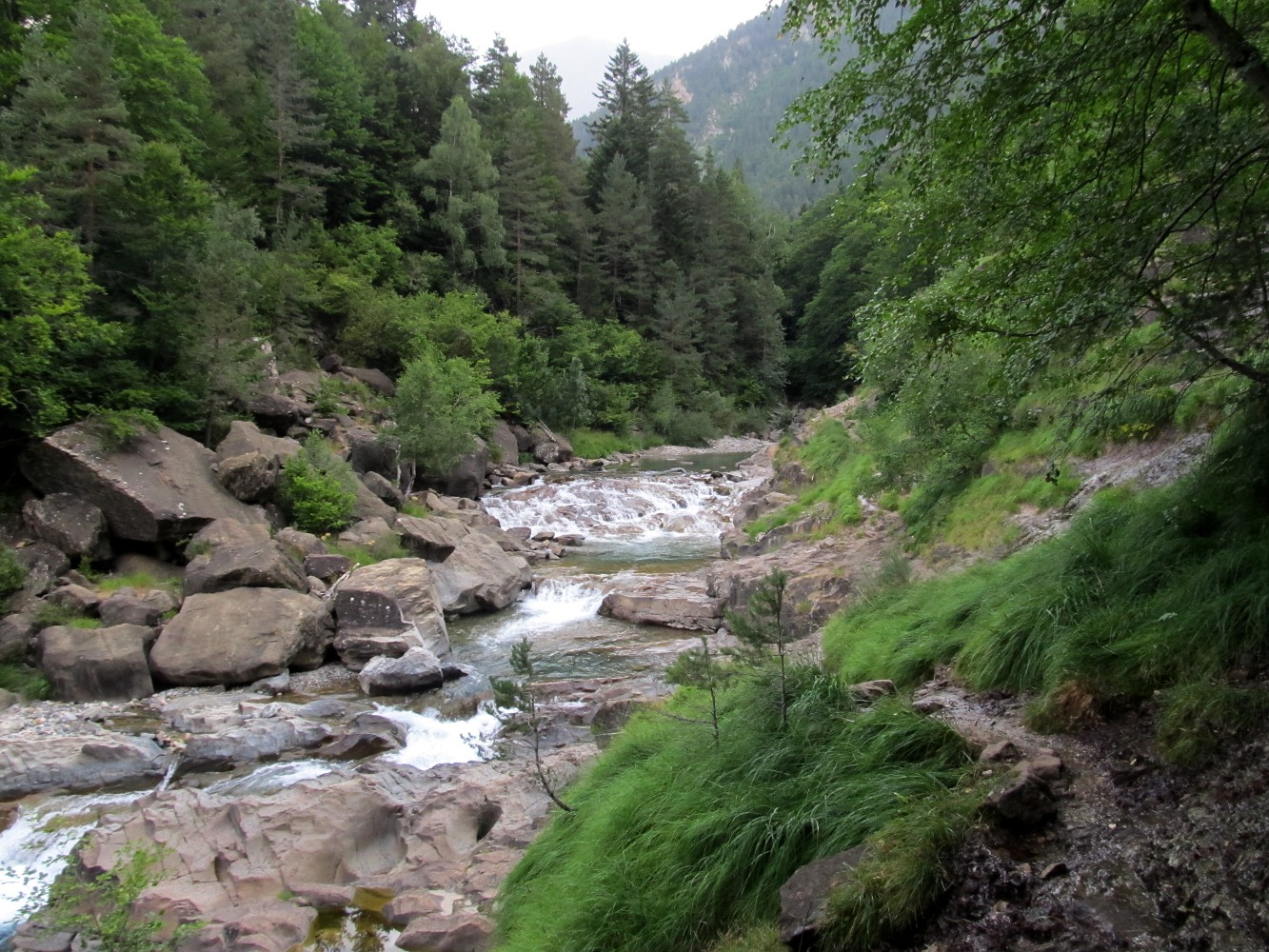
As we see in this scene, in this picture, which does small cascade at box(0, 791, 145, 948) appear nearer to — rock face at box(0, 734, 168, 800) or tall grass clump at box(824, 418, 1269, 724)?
rock face at box(0, 734, 168, 800)

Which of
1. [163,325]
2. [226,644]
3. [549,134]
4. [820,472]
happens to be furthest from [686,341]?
[226,644]

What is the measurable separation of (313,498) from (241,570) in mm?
4129

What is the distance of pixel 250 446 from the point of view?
1791 centimetres

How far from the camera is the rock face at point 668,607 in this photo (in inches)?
568

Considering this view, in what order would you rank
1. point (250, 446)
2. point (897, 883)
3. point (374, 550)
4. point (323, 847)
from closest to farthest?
point (897, 883), point (323, 847), point (374, 550), point (250, 446)

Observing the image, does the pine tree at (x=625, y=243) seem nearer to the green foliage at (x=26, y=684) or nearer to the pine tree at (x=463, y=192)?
the pine tree at (x=463, y=192)

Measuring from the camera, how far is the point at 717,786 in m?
4.48

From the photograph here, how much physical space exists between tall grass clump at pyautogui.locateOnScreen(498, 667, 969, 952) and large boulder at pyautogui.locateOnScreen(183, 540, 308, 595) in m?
9.97

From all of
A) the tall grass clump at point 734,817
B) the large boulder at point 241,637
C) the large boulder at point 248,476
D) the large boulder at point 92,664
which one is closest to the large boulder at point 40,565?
the large boulder at point 92,664

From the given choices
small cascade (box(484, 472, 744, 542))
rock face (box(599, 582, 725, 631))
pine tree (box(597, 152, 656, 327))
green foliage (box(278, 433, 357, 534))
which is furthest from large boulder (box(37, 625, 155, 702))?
pine tree (box(597, 152, 656, 327))

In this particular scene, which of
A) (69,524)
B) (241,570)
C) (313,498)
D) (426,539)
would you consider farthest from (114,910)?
(313,498)

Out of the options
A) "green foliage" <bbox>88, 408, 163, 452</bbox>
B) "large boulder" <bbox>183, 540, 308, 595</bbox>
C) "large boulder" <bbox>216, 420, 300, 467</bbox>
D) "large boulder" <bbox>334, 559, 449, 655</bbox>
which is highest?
"green foliage" <bbox>88, 408, 163, 452</bbox>

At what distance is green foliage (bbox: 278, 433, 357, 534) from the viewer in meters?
17.1

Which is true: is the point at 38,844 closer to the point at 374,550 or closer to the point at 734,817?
the point at 734,817
